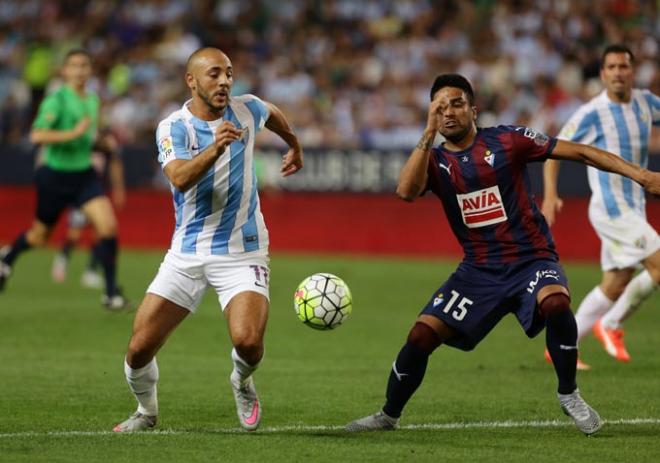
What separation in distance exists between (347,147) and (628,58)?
41.2ft

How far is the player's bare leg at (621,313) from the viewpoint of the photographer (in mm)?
11242

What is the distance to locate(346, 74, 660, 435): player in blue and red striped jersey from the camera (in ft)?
24.8

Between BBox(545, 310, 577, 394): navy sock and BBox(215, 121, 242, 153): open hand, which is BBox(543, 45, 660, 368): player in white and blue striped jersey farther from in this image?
BBox(215, 121, 242, 153): open hand

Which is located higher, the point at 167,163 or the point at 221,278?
the point at 167,163

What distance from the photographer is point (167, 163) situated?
7.46 meters

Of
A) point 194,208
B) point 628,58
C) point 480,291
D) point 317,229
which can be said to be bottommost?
point 317,229

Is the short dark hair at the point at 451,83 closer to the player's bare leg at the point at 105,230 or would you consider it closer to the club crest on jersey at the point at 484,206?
the club crest on jersey at the point at 484,206

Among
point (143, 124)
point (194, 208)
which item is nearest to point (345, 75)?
point (143, 124)

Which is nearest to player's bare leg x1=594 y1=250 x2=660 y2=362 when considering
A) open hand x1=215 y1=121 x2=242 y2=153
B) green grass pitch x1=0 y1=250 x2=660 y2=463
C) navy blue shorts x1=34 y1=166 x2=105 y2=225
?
green grass pitch x1=0 y1=250 x2=660 y2=463

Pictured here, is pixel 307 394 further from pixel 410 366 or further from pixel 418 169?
pixel 418 169

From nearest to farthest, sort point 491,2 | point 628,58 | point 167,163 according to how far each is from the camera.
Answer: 1. point 167,163
2. point 628,58
3. point 491,2

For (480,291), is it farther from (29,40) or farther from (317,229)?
(29,40)

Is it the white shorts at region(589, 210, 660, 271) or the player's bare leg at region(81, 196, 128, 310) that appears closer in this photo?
the white shorts at region(589, 210, 660, 271)

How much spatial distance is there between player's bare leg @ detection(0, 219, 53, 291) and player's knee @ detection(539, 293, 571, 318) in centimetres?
845
